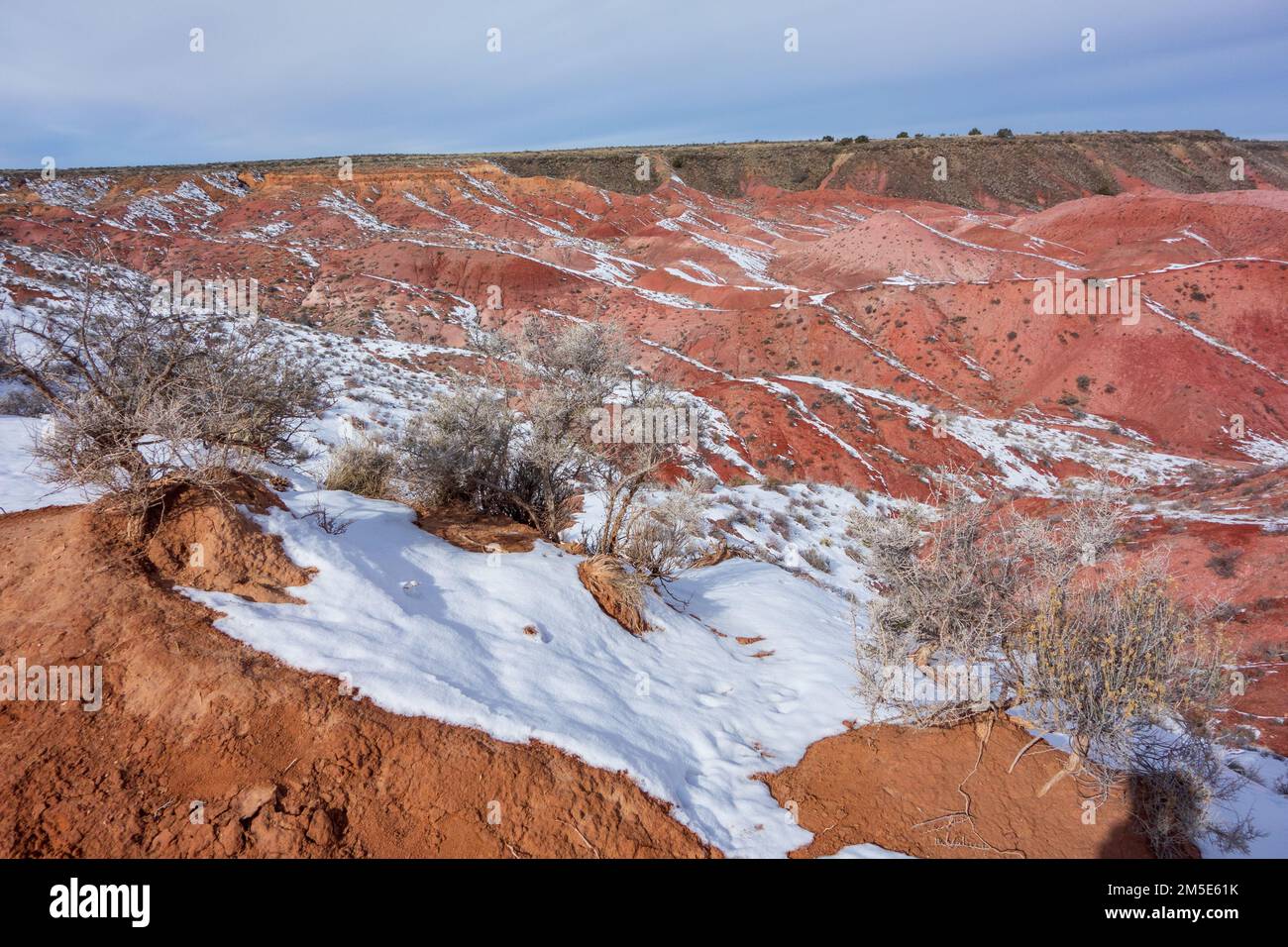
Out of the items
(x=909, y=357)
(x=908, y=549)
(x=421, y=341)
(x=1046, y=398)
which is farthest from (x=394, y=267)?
(x=908, y=549)

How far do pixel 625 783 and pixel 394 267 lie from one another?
37311mm

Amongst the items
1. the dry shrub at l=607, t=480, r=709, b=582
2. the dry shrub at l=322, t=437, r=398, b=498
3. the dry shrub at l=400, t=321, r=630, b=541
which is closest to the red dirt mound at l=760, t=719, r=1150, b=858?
the dry shrub at l=607, t=480, r=709, b=582

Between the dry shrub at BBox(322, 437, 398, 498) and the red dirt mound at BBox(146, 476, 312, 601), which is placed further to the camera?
the dry shrub at BBox(322, 437, 398, 498)

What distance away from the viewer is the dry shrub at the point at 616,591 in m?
5.85

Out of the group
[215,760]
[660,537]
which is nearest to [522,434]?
[660,537]

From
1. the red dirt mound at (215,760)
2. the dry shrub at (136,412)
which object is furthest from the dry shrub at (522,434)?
the red dirt mound at (215,760)

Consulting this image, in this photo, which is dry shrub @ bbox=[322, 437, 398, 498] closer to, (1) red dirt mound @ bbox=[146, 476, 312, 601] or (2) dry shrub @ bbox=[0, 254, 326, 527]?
(2) dry shrub @ bbox=[0, 254, 326, 527]

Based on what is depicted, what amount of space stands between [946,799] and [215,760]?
4238 millimetres

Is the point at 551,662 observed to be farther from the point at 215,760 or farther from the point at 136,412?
the point at 136,412

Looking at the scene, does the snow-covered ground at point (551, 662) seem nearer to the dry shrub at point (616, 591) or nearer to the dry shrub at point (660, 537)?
the dry shrub at point (616, 591)

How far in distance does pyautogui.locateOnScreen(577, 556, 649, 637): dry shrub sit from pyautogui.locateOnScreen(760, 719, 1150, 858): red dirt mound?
1940 millimetres

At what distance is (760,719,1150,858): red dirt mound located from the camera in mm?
3768

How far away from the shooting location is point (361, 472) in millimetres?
6855
